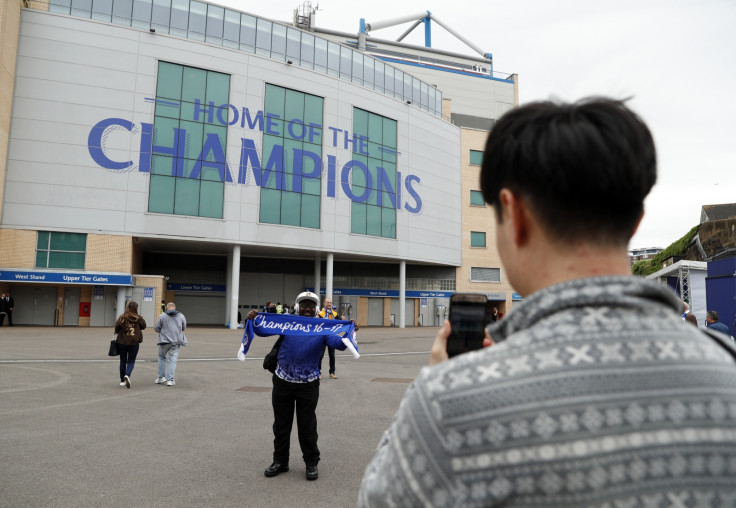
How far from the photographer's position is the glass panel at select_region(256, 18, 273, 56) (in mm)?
35406

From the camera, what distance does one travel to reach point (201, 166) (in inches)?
1294

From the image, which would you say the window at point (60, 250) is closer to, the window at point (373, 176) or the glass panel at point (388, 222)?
the window at point (373, 176)

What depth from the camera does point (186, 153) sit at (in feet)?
107

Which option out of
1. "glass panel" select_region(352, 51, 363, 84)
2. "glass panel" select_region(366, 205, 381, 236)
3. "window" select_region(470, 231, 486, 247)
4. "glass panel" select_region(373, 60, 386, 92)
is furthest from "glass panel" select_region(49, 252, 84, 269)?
"window" select_region(470, 231, 486, 247)

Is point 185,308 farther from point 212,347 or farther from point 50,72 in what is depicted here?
point 212,347

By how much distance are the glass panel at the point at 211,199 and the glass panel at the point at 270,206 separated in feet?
9.06

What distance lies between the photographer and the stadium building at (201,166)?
30.0 meters

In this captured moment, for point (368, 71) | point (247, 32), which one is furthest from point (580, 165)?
point (368, 71)

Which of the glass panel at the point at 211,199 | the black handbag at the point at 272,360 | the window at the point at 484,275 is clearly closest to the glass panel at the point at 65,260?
the glass panel at the point at 211,199

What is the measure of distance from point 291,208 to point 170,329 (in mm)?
24874

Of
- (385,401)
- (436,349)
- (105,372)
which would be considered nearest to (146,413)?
(385,401)

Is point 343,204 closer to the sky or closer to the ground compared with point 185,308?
closer to the sky

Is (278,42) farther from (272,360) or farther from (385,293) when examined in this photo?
(272,360)

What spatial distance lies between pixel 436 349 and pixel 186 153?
3415 cm
